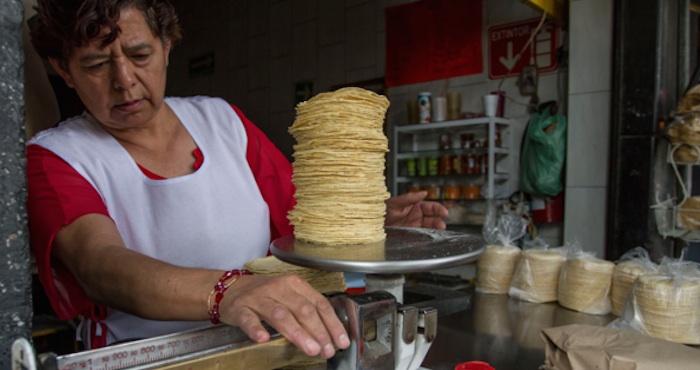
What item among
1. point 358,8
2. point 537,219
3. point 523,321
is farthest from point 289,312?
point 358,8

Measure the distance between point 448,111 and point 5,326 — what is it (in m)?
3.60

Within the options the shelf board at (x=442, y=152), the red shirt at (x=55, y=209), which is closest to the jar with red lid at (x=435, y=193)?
the shelf board at (x=442, y=152)

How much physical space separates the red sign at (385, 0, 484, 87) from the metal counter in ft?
7.93

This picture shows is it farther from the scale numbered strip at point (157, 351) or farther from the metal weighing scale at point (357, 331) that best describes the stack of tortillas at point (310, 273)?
the scale numbered strip at point (157, 351)

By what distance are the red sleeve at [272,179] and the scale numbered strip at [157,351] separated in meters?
0.81

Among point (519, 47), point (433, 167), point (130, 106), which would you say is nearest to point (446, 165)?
point (433, 167)

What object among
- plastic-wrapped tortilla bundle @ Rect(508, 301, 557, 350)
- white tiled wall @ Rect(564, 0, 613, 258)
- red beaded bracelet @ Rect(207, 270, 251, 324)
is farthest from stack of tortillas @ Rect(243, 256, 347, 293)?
white tiled wall @ Rect(564, 0, 613, 258)

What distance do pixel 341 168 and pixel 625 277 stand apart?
138 cm

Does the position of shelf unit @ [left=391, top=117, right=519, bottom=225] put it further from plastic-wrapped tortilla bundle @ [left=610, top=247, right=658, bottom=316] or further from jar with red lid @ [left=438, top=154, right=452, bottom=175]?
plastic-wrapped tortilla bundle @ [left=610, top=247, right=658, bottom=316]

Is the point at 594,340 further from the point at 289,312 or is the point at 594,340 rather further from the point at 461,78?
the point at 461,78

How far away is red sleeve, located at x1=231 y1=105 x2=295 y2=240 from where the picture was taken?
1.58 m

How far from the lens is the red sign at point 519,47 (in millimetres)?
3533

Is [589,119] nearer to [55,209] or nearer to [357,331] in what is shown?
[357,331]

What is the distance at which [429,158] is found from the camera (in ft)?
13.2
